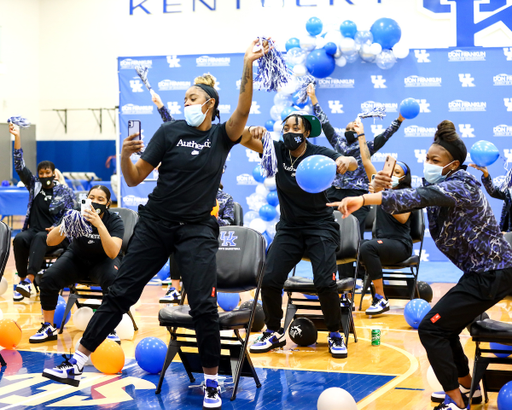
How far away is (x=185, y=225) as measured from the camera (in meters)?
3.35

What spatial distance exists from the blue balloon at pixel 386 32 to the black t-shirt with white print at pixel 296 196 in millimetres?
5376

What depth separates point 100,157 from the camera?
18.9 metres

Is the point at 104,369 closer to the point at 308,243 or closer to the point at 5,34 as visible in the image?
the point at 308,243

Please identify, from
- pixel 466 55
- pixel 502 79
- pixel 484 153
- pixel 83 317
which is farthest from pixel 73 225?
pixel 502 79

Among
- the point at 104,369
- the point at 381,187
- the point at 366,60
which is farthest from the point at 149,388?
the point at 366,60

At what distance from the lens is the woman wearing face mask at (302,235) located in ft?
14.5

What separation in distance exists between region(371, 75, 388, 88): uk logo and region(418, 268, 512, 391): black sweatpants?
7.09m

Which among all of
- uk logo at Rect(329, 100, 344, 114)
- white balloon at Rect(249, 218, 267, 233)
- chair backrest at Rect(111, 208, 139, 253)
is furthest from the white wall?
chair backrest at Rect(111, 208, 139, 253)

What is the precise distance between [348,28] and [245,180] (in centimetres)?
295

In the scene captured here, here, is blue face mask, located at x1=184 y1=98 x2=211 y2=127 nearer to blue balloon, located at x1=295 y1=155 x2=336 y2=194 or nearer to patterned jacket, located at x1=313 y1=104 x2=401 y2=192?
blue balloon, located at x1=295 y1=155 x2=336 y2=194

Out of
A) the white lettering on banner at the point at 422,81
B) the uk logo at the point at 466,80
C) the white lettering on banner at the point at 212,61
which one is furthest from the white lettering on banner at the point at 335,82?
the uk logo at the point at 466,80

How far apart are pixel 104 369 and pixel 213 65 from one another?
280 inches

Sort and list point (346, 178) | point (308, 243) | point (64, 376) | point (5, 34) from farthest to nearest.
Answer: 1. point (5, 34)
2. point (346, 178)
3. point (308, 243)
4. point (64, 376)

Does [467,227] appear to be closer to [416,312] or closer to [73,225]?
[416,312]
